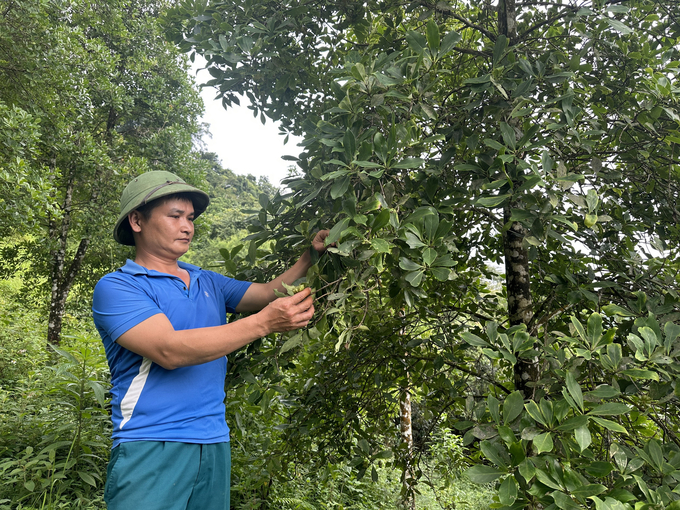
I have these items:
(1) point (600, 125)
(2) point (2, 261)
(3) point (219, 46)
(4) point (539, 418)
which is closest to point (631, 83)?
(1) point (600, 125)

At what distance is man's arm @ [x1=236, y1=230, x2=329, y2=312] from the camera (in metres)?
1.83

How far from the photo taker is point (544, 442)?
96cm

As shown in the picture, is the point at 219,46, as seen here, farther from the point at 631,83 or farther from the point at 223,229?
the point at 223,229

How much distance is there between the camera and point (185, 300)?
5.58ft

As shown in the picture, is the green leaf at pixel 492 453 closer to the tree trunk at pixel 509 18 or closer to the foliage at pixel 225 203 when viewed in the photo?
the tree trunk at pixel 509 18

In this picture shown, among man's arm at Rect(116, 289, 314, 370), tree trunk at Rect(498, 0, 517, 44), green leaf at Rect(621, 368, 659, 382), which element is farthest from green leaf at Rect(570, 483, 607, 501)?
tree trunk at Rect(498, 0, 517, 44)

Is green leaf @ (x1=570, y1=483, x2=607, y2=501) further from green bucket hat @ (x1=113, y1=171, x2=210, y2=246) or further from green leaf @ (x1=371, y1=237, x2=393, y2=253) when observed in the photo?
green bucket hat @ (x1=113, y1=171, x2=210, y2=246)

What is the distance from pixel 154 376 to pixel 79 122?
699cm

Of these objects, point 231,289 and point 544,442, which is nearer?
point 544,442

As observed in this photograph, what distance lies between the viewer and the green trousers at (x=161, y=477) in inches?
55.4

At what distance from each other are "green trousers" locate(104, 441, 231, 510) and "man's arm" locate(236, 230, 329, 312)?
60 cm

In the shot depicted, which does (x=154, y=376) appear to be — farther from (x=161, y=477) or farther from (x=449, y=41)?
(x=449, y=41)

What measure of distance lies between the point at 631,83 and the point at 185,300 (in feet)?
7.02

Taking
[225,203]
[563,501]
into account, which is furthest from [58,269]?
[225,203]
